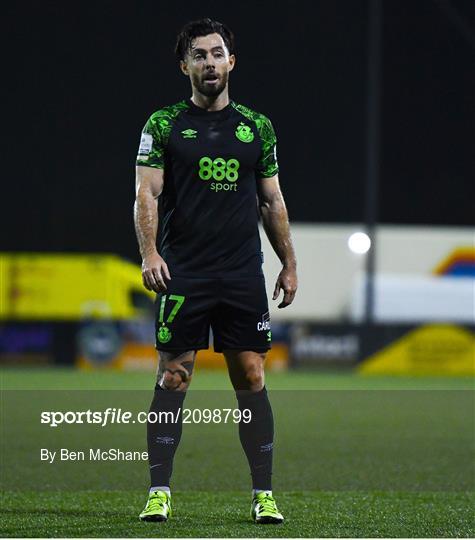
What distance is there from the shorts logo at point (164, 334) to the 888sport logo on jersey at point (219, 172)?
0.64 m

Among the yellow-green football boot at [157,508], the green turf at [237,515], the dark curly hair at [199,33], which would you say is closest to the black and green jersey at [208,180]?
the dark curly hair at [199,33]

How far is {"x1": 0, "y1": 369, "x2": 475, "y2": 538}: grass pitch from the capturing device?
18.1 ft

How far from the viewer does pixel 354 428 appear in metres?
10.9

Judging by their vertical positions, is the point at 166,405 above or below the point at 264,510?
above

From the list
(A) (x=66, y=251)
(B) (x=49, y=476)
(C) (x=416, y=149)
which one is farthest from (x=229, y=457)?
(A) (x=66, y=251)

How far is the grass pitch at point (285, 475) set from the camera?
5.53 metres

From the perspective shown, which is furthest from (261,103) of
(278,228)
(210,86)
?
(210,86)

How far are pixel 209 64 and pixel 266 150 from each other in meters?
0.46


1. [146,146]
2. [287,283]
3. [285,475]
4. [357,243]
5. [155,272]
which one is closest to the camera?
[155,272]

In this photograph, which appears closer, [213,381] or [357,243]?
[213,381]

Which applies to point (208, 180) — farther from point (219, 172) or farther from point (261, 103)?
point (261, 103)

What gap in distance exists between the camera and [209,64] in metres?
5.50

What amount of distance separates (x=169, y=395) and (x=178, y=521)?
1.82 ft

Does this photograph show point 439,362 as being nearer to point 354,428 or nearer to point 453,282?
point 453,282
